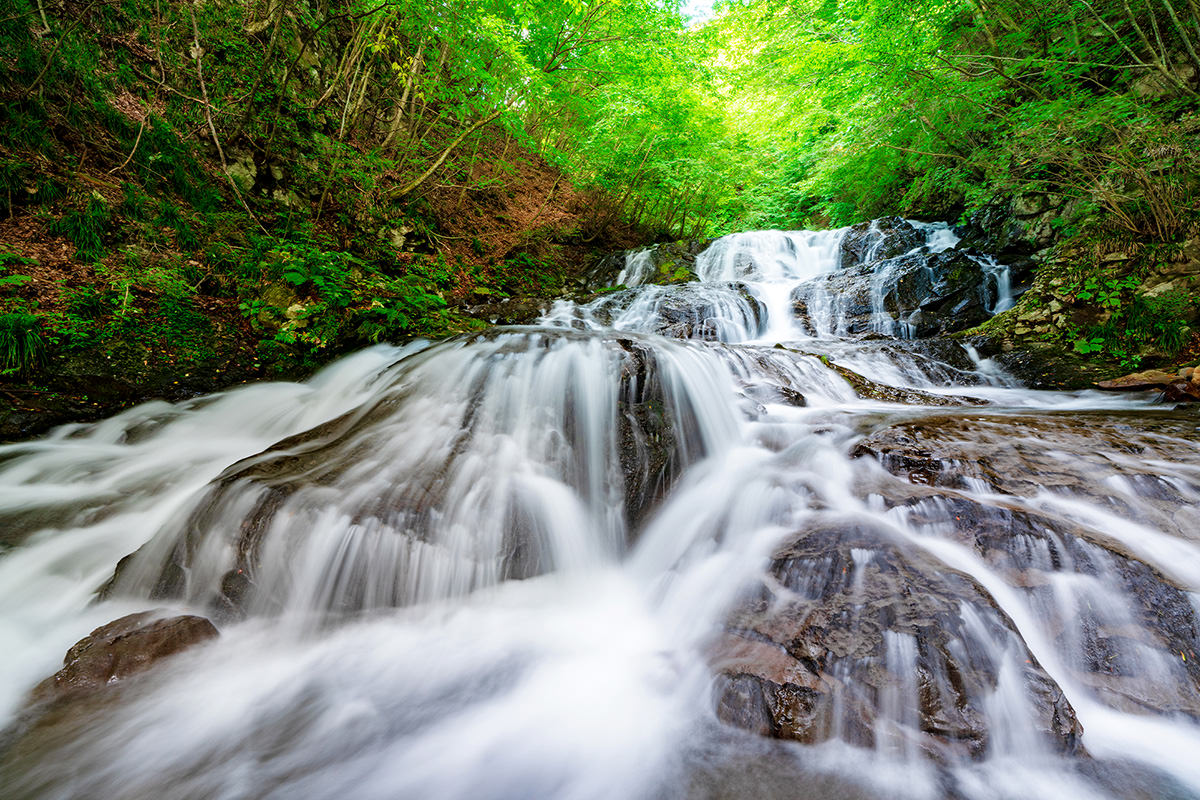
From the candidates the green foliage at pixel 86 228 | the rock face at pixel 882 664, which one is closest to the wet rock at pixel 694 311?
the rock face at pixel 882 664

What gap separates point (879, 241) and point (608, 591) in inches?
401

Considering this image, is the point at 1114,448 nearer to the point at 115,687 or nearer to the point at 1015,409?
the point at 1015,409

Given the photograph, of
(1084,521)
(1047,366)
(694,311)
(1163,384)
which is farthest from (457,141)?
(1163,384)

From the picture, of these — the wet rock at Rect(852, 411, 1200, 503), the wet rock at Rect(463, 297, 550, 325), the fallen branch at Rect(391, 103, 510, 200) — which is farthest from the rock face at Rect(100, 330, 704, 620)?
the fallen branch at Rect(391, 103, 510, 200)

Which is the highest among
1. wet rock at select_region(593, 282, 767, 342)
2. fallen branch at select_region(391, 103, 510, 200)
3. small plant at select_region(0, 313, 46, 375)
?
fallen branch at select_region(391, 103, 510, 200)

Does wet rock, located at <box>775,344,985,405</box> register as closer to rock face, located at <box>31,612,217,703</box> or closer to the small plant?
rock face, located at <box>31,612,217,703</box>

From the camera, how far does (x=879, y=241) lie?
966cm

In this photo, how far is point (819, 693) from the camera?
1806 millimetres

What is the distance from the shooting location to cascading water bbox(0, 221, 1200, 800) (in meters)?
1.69

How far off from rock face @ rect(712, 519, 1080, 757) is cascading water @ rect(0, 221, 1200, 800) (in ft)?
0.04

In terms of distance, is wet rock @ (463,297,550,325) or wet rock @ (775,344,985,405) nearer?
wet rock @ (775,344,985,405)

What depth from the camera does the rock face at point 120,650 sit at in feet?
6.38

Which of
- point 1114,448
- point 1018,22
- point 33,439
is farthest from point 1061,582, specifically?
point 1018,22

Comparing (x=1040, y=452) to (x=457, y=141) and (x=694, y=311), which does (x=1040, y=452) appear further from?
(x=457, y=141)
